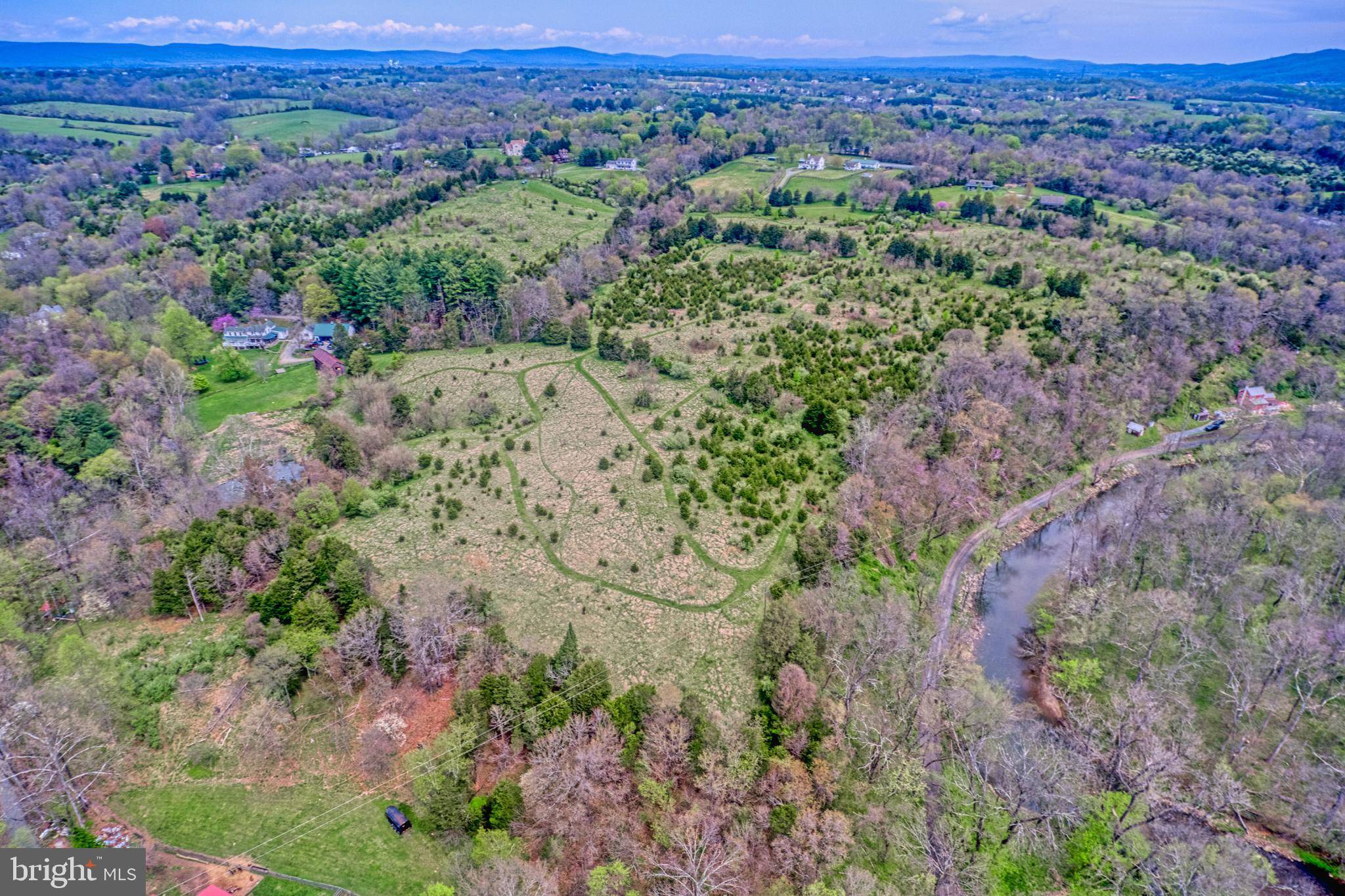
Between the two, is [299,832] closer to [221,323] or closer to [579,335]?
[579,335]

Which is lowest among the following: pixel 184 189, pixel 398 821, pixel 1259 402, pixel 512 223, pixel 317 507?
pixel 398 821

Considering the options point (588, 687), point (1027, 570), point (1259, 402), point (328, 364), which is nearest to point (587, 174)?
point (328, 364)

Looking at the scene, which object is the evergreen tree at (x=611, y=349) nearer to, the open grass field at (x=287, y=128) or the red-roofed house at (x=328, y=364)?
the red-roofed house at (x=328, y=364)

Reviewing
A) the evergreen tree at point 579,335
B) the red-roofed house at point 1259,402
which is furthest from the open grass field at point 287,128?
the red-roofed house at point 1259,402

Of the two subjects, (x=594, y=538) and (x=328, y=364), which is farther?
(x=328, y=364)

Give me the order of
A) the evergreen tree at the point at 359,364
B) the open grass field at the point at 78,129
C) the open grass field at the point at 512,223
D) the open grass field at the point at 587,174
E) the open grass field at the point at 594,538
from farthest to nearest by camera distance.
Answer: the open grass field at the point at 78,129, the open grass field at the point at 587,174, the open grass field at the point at 512,223, the evergreen tree at the point at 359,364, the open grass field at the point at 594,538

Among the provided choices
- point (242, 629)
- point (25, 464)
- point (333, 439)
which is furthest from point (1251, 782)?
point (25, 464)

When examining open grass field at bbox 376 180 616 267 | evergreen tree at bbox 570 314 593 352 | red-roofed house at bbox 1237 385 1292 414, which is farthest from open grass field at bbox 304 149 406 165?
red-roofed house at bbox 1237 385 1292 414
